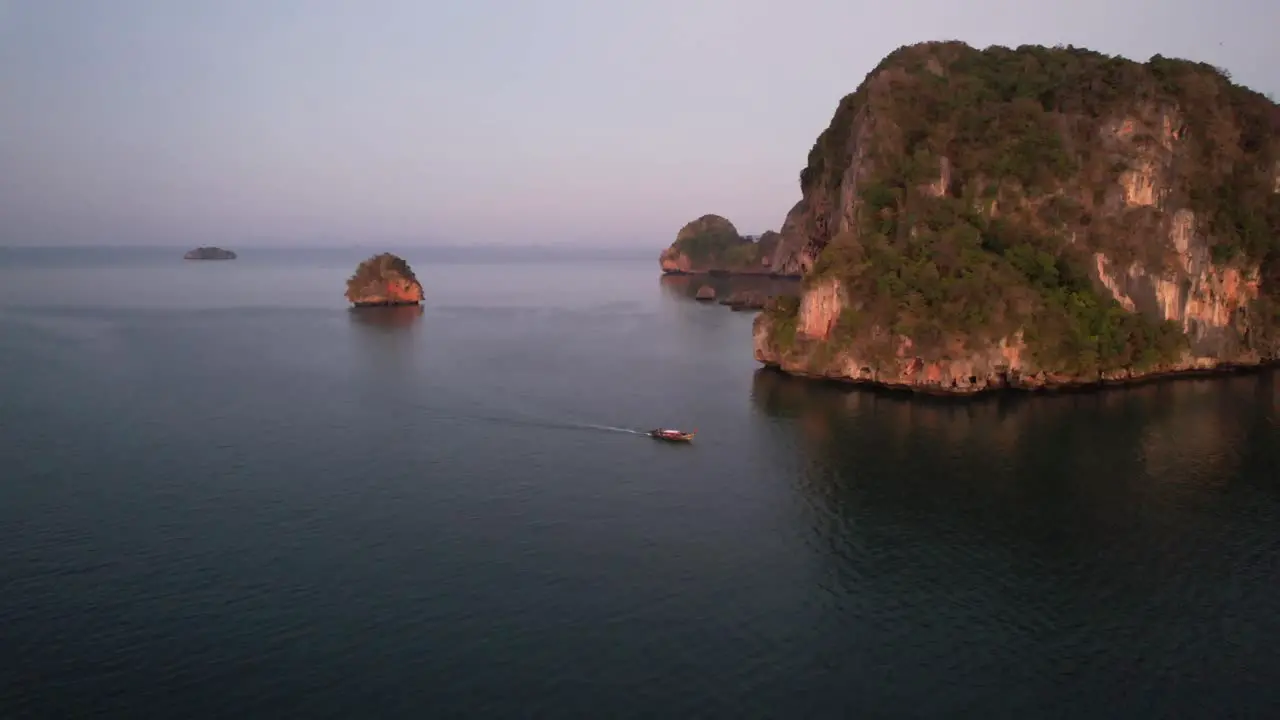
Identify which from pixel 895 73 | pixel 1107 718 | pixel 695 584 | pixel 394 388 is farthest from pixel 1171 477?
pixel 394 388

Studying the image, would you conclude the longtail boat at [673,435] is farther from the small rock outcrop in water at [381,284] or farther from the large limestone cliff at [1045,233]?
the small rock outcrop in water at [381,284]

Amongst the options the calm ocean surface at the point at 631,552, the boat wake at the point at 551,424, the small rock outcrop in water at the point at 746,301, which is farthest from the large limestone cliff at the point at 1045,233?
the small rock outcrop in water at the point at 746,301

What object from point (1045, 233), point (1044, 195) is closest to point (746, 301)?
point (1044, 195)

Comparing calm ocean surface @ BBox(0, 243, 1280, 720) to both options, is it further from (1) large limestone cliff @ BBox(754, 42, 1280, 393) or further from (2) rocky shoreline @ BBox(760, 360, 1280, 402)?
(1) large limestone cliff @ BBox(754, 42, 1280, 393)

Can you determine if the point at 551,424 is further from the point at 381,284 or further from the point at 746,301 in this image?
the point at 746,301

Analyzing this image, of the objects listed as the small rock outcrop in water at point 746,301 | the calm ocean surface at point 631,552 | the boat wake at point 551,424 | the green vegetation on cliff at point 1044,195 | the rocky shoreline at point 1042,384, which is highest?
the green vegetation on cliff at point 1044,195

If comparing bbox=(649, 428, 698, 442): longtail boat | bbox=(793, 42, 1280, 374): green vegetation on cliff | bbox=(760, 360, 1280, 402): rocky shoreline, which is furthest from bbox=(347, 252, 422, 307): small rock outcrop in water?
bbox=(649, 428, 698, 442): longtail boat
